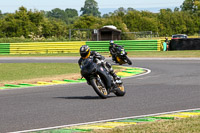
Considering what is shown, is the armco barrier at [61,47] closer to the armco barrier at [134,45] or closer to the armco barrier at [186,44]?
the armco barrier at [134,45]

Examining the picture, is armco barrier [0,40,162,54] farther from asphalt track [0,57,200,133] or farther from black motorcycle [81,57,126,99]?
black motorcycle [81,57,126,99]

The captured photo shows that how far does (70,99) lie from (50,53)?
28.4 m

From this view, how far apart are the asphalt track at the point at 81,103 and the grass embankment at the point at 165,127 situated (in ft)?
3.89

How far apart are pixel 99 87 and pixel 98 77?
9.2 inches

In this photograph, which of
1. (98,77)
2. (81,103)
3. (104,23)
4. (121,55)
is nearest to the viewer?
(81,103)

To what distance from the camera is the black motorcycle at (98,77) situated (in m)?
10.6

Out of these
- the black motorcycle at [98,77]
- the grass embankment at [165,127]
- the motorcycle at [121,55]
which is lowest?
the motorcycle at [121,55]

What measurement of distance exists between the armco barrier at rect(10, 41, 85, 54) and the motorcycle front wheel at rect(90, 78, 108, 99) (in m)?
28.7

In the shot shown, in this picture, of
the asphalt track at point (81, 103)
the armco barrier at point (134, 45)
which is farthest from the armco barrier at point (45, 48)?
the asphalt track at point (81, 103)

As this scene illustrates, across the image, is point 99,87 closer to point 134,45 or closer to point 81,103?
point 81,103

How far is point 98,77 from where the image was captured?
35.6 feet

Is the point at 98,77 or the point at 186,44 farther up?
the point at 98,77

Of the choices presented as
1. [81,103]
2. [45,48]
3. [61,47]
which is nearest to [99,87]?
[81,103]

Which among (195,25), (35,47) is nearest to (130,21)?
(195,25)
